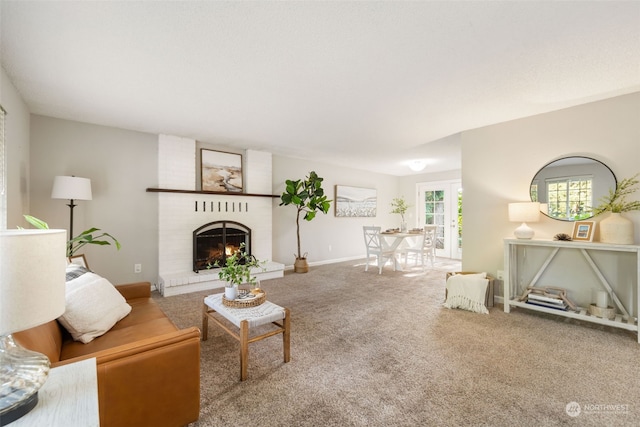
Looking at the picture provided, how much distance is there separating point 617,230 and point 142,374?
3885 millimetres

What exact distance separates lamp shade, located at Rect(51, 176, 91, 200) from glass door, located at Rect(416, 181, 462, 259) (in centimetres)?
683

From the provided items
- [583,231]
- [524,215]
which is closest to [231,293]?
[524,215]

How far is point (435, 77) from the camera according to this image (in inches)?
91.7

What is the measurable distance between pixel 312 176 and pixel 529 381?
4.09 meters

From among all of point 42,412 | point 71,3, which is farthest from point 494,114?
point 42,412

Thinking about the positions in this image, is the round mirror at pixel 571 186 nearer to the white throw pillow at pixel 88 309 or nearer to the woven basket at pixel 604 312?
the woven basket at pixel 604 312

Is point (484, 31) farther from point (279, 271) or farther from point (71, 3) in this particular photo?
point (279, 271)

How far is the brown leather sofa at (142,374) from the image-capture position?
45.1 inches

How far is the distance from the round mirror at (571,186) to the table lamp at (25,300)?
13.4 feet

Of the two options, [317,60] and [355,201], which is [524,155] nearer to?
[317,60]

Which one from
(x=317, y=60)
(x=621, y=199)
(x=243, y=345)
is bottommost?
(x=243, y=345)

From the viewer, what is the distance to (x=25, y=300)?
0.75 meters

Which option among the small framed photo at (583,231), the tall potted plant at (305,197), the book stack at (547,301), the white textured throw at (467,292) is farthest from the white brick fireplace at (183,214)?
the small framed photo at (583,231)

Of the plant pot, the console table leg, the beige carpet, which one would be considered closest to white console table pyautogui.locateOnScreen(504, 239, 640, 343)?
the beige carpet
